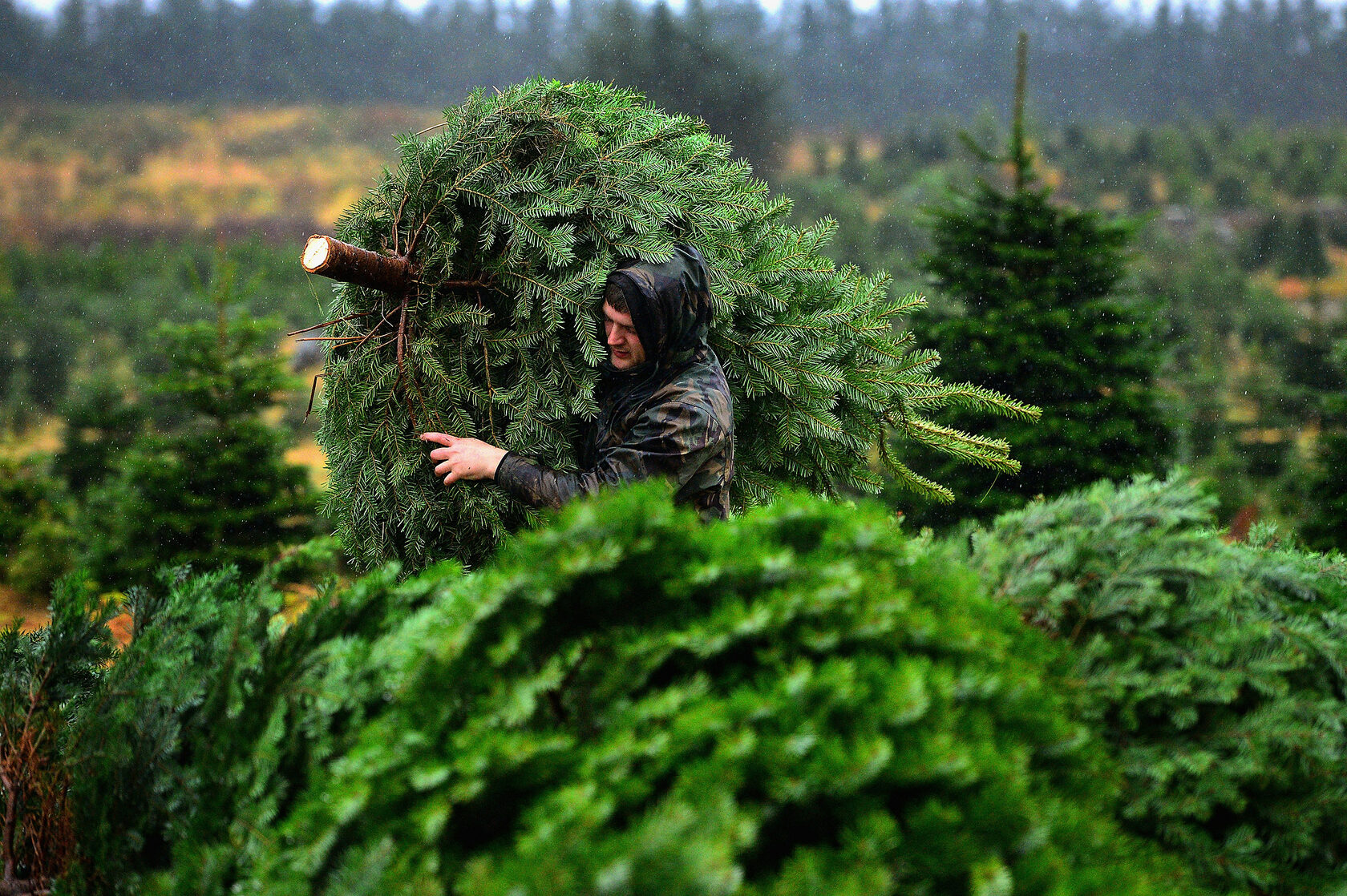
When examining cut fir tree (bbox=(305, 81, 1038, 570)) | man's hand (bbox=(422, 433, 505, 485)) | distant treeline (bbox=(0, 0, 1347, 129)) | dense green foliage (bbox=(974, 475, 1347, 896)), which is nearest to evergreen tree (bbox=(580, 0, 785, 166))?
distant treeline (bbox=(0, 0, 1347, 129))

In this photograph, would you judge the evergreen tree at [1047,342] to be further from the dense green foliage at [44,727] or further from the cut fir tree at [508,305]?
the dense green foliage at [44,727]

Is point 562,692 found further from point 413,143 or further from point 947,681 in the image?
point 413,143

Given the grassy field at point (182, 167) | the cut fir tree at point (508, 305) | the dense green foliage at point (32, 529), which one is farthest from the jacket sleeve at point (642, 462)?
the grassy field at point (182, 167)

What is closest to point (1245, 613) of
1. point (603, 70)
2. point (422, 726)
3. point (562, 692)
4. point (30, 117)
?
point (562, 692)

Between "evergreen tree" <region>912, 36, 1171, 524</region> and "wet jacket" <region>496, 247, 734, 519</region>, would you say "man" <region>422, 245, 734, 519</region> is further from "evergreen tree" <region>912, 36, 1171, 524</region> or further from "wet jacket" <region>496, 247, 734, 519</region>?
"evergreen tree" <region>912, 36, 1171, 524</region>

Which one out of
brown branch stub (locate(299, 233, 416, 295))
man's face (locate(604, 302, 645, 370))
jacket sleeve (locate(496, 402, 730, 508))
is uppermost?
brown branch stub (locate(299, 233, 416, 295))

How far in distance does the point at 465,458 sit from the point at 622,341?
62 centimetres

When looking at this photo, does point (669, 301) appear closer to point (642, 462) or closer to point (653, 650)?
point (642, 462)

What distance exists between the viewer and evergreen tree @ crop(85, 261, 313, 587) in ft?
23.1

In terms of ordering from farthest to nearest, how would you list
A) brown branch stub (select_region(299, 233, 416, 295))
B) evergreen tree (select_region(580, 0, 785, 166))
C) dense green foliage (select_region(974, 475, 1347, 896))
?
evergreen tree (select_region(580, 0, 785, 166)) < brown branch stub (select_region(299, 233, 416, 295)) < dense green foliage (select_region(974, 475, 1347, 896))

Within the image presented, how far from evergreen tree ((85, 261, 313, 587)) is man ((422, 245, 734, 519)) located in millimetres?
4906

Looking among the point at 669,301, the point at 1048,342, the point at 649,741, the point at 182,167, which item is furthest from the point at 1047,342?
the point at 182,167

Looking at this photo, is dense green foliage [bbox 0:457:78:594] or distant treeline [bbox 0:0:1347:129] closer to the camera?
dense green foliage [bbox 0:457:78:594]

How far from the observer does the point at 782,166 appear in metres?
24.2
